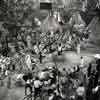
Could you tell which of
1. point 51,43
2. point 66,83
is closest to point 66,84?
point 66,83

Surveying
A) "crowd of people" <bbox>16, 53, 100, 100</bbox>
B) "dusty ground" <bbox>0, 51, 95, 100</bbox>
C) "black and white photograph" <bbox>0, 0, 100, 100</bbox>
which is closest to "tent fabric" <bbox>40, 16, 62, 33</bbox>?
"black and white photograph" <bbox>0, 0, 100, 100</bbox>

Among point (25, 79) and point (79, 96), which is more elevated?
point (25, 79)

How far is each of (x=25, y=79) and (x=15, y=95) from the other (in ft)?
1.17

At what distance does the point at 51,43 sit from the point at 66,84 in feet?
3.23

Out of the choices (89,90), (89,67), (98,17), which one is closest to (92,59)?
(89,67)

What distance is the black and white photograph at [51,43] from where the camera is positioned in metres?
4.03

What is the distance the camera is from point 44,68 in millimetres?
4141

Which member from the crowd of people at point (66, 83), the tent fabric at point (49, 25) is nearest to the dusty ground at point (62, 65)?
the crowd of people at point (66, 83)

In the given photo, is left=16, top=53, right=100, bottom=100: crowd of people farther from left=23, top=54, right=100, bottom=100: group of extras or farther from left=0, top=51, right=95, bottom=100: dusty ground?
left=0, top=51, right=95, bottom=100: dusty ground

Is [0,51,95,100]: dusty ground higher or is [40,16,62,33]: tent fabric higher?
[40,16,62,33]: tent fabric

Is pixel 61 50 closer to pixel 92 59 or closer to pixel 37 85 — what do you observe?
pixel 92 59

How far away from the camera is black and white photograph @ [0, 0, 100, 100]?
159 inches

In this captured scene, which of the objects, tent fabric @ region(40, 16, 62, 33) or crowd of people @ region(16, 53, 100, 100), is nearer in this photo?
crowd of people @ region(16, 53, 100, 100)

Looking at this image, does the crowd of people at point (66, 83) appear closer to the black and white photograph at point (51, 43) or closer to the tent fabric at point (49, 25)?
the black and white photograph at point (51, 43)
